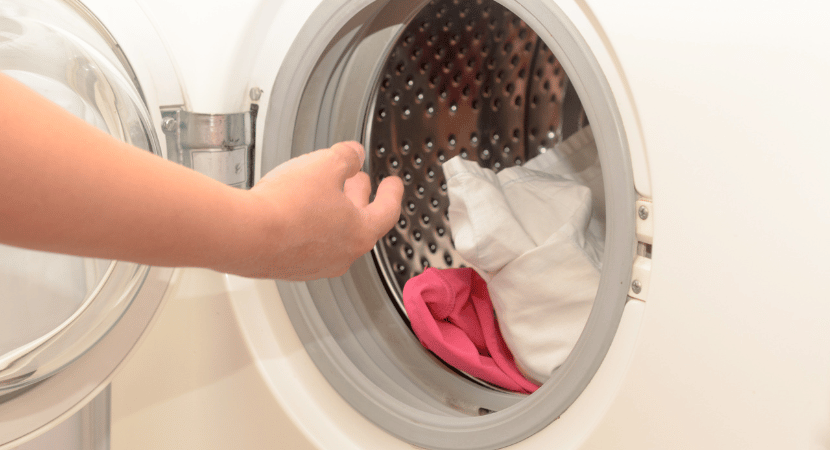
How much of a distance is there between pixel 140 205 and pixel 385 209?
24 centimetres

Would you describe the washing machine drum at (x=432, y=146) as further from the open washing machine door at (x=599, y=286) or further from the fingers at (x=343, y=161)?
the fingers at (x=343, y=161)

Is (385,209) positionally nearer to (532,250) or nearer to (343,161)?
(343,161)

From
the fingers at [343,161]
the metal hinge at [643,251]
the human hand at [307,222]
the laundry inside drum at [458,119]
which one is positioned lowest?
the metal hinge at [643,251]

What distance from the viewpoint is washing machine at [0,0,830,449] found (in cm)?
35

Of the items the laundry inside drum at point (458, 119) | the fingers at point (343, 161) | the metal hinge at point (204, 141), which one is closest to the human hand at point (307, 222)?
the fingers at point (343, 161)

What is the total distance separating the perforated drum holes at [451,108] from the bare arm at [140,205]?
0.37 metres

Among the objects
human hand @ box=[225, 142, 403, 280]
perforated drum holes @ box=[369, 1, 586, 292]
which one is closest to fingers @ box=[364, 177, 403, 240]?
human hand @ box=[225, 142, 403, 280]

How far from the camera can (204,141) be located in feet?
1.87

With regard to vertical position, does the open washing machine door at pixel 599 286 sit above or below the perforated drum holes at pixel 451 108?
below

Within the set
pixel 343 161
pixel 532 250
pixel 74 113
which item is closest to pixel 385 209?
pixel 343 161

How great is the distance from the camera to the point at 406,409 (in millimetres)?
589

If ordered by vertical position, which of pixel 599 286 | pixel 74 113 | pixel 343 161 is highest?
pixel 74 113

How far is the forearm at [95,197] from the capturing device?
0.28m

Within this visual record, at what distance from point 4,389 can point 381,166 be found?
0.48m
